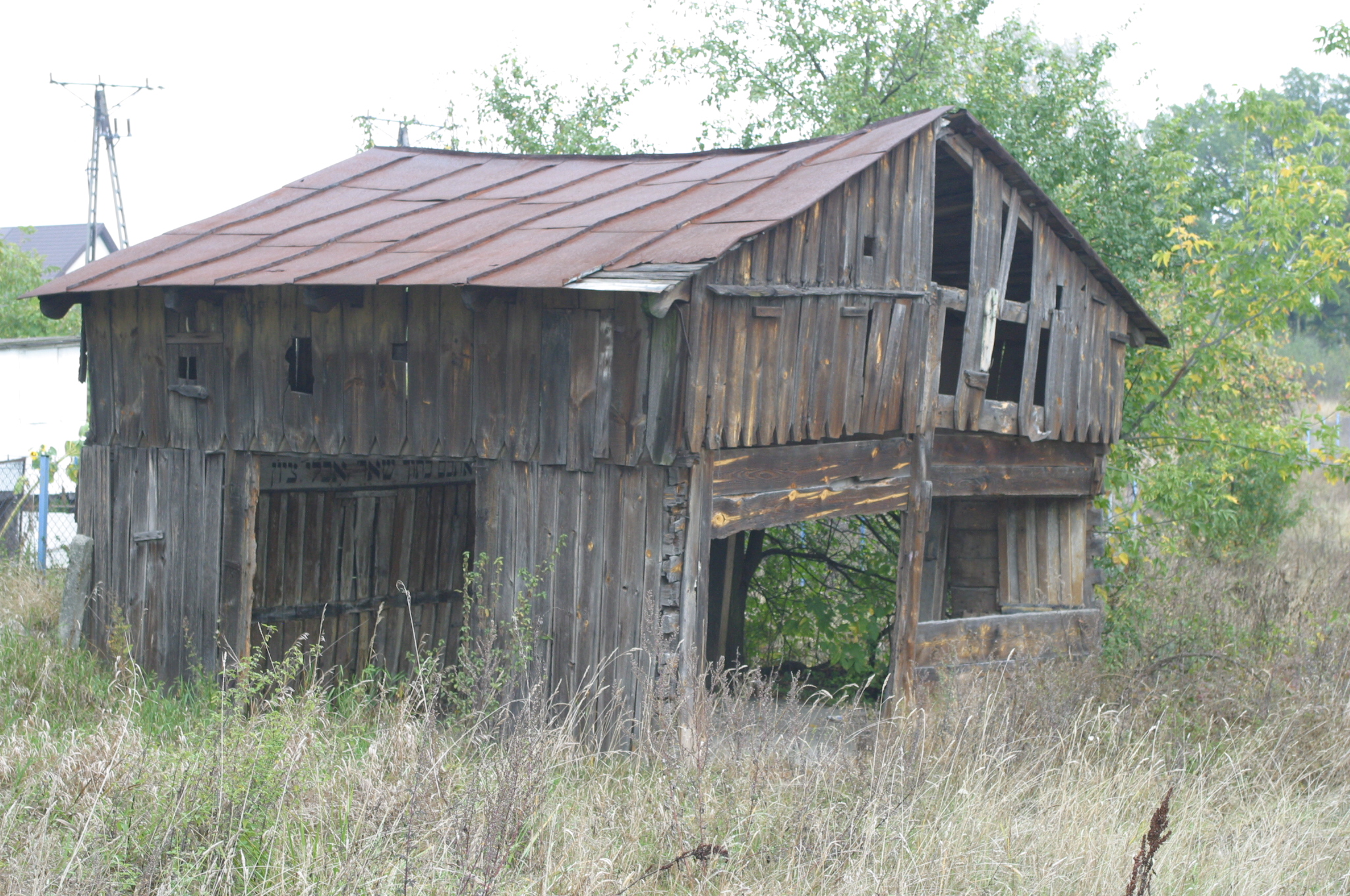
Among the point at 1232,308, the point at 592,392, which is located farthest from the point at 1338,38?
the point at 592,392

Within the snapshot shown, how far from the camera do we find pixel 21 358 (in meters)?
19.5

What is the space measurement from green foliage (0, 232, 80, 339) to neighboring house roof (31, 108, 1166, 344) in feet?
56.7

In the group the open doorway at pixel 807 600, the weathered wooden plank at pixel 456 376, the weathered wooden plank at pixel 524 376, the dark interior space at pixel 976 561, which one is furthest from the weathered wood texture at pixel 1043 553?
the weathered wooden plank at pixel 456 376

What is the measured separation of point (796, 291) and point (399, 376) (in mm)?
2804

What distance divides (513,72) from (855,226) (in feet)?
49.5

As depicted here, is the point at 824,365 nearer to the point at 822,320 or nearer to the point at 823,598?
the point at 822,320

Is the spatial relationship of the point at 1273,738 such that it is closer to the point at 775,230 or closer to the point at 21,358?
the point at 775,230

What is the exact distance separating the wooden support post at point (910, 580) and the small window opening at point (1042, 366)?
1.68 metres

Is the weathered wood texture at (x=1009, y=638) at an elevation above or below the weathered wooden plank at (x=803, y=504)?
below


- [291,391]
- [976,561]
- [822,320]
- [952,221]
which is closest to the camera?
[822,320]

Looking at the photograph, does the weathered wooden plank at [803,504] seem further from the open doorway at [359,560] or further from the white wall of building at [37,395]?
the white wall of building at [37,395]

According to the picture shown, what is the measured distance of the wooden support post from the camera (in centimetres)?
898

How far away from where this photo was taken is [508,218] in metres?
8.79

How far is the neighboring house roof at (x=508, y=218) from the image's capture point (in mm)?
7328
